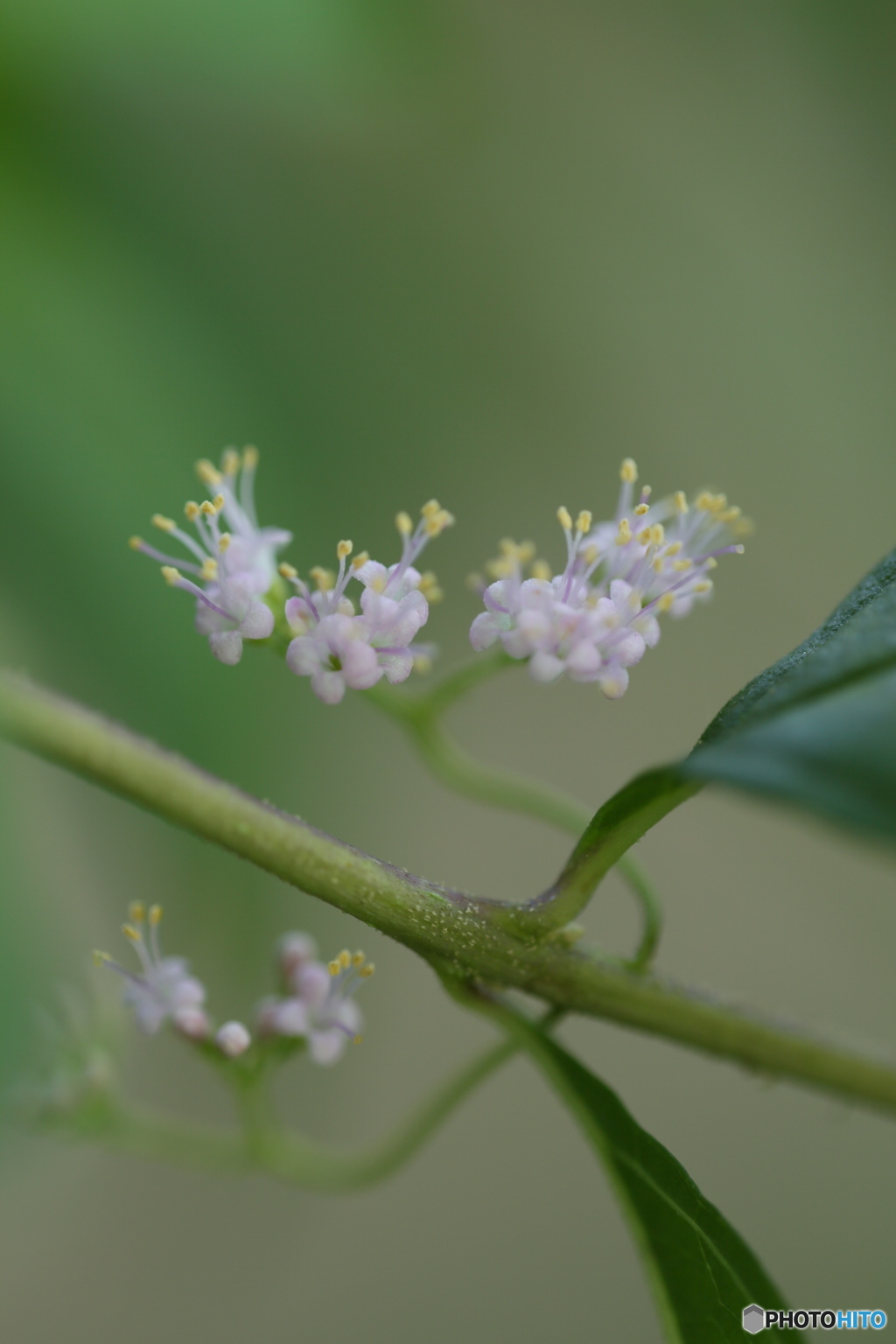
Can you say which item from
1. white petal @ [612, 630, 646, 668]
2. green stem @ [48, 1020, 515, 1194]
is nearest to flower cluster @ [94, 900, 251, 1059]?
green stem @ [48, 1020, 515, 1194]

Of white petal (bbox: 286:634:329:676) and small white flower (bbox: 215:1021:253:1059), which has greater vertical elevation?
white petal (bbox: 286:634:329:676)

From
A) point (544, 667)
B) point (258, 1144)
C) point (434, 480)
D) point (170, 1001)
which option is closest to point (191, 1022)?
point (170, 1001)

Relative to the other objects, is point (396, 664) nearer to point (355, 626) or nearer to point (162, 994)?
point (355, 626)

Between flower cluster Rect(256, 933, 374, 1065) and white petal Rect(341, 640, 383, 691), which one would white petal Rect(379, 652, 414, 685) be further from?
flower cluster Rect(256, 933, 374, 1065)

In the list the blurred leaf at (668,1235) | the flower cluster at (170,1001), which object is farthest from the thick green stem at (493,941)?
the flower cluster at (170,1001)

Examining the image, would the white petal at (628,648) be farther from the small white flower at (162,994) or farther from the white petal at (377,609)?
the small white flower at (162,994)

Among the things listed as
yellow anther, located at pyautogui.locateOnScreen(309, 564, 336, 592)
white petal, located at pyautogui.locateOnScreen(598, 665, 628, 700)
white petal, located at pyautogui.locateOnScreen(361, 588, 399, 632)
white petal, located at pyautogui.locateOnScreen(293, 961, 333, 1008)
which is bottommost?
white petal, located at pyautogui.locateOnScreen(293, 961, 333, 1008)
